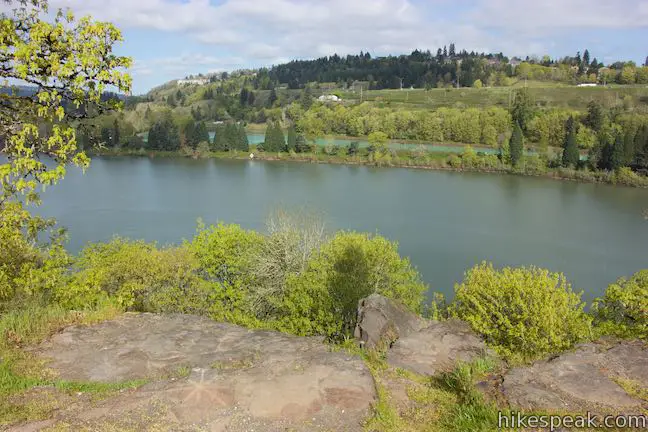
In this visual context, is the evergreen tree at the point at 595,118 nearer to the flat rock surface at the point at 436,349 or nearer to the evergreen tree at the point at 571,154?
the evergreen tree at the point at 571,154

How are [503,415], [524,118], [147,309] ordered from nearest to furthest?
1. [503,415]
2. [147,309]
3. [524,118]

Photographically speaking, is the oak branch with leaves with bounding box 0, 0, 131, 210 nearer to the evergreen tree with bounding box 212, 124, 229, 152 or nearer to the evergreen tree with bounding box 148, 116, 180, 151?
the evergreen tree with bounding box 212, 124, 229, 152

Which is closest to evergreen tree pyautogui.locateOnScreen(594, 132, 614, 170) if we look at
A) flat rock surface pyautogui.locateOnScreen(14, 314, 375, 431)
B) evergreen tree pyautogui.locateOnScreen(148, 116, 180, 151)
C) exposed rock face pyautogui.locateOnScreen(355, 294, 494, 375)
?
exposed rock face pyautogui.locateOnScreen(355, 294, 494, 375)

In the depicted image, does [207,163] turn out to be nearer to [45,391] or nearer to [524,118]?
[524,118]

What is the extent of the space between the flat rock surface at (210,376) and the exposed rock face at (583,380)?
1.87 m

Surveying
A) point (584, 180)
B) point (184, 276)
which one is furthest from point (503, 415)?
point (584, 180)

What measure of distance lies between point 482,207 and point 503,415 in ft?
169

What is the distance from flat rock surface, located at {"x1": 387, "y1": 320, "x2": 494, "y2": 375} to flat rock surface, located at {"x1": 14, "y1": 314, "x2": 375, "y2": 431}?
4.56ft

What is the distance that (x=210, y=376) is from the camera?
Answer: 19.5 ft

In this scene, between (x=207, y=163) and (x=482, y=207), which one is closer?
(x=482, y=207)

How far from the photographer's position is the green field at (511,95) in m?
106

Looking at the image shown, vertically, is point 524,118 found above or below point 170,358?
above

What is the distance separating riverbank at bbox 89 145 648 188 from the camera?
70.3 metres

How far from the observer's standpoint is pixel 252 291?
18.6 metres
